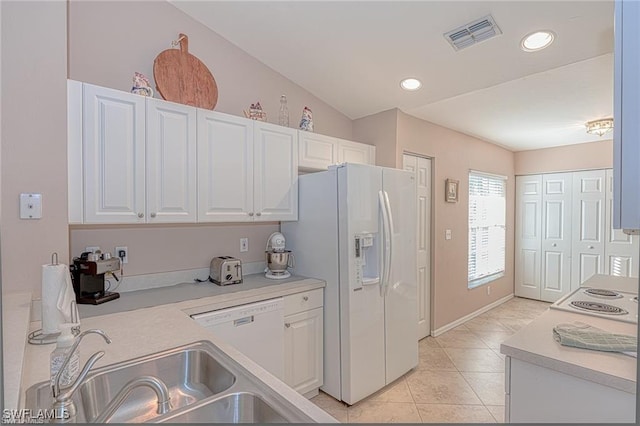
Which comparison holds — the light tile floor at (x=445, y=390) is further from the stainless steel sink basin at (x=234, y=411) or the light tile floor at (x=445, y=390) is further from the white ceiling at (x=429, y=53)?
the white ceiling at (x=429, y=53)

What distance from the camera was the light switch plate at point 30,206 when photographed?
1.47 m

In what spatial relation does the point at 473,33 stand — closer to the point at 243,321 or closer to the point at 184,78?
the point at 184,78

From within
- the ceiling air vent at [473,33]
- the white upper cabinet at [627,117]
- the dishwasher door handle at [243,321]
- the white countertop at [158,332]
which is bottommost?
the dishwasher door handle at [243,321]

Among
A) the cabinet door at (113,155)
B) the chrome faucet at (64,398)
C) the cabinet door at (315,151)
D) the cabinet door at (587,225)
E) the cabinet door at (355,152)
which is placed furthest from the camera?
the cabinet door at (587,225)

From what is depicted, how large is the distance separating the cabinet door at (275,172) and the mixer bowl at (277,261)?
0.90ft

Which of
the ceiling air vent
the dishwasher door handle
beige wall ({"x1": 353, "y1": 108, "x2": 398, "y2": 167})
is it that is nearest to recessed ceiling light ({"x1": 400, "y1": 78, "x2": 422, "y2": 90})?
beige wall ({"x1": 353, "y1": 108, "x2": 398, "y2": 167})

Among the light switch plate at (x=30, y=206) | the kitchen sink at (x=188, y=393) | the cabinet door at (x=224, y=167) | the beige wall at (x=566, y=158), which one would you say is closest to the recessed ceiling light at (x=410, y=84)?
the cabinet door at (x=224, y=167)

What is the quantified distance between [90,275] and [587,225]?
5.68 meters

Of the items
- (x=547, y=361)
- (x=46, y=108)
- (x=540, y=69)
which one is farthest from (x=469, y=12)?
(x=46, y=108)

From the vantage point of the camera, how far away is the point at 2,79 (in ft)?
4.57

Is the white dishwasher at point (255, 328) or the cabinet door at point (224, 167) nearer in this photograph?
the white dishwasher at point (255, 328)

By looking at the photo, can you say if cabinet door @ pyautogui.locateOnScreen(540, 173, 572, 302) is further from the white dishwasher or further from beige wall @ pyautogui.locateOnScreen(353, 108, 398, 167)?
the white dishwasher

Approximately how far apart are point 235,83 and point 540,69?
7.56 feet

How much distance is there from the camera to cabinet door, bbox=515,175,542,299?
4.98 meters
